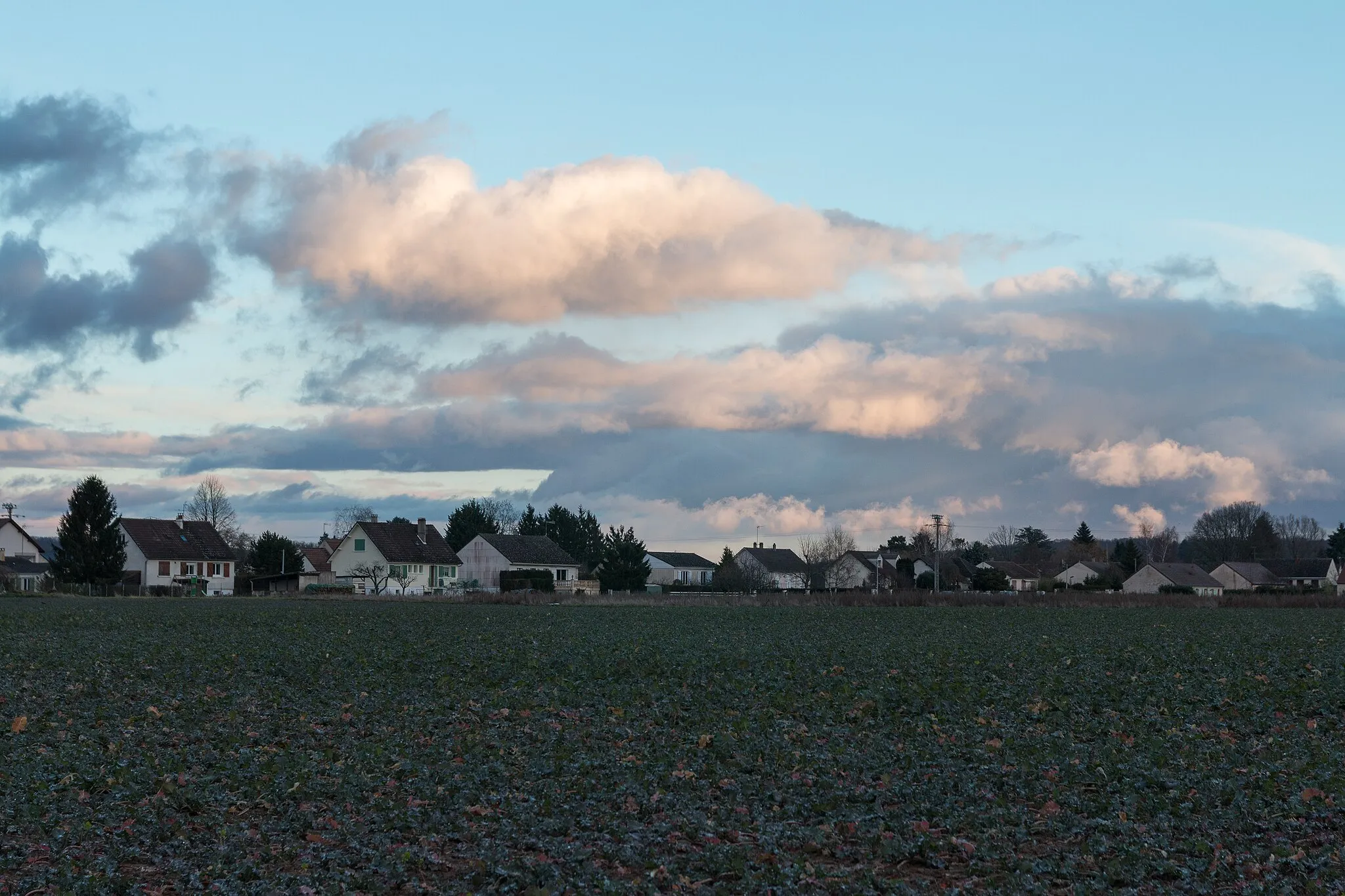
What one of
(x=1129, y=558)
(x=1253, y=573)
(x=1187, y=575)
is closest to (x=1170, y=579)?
(x=1187, y=575)

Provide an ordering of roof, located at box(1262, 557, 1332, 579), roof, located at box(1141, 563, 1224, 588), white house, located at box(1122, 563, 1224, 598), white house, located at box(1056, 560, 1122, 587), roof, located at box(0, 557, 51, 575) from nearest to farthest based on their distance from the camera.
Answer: roof, located at box(0, 557, 51, 575) → white house, located at box(1122, 563, 1224, 598) → roof, located at box(1141, 563, 1224, 588) → white house, located at box(1056, 560, 1122, 587) → roof, located at box(1262, 557, 1332, 579)

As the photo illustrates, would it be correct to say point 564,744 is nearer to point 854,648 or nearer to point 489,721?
point 489,721

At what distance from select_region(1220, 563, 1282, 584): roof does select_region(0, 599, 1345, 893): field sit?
12727 centimetres

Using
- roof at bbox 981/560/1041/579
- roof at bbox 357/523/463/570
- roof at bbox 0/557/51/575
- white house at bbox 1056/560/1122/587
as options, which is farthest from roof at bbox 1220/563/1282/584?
roof at bbox 0/557/51/575

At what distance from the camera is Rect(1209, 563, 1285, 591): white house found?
5679 inches

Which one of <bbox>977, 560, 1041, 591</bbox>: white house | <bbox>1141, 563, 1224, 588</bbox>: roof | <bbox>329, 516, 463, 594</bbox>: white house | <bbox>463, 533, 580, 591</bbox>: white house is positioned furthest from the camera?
<bbox>977, 560, 1041, 591</bbox>: white house

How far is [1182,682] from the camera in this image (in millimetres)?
23172

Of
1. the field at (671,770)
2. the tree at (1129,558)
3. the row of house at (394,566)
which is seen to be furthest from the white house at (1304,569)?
the field at (671,770)

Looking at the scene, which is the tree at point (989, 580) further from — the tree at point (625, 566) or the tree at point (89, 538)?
the tree at point (89, 538)

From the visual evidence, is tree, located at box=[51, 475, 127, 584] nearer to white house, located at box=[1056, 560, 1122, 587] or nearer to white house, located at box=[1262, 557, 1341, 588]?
white house, located at box=[1056, 560, 1122, 587]

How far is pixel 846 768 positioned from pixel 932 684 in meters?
7.84

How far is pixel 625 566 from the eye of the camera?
103 metres

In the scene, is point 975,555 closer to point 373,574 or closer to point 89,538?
point 373,574

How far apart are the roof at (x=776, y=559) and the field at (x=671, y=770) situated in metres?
111
